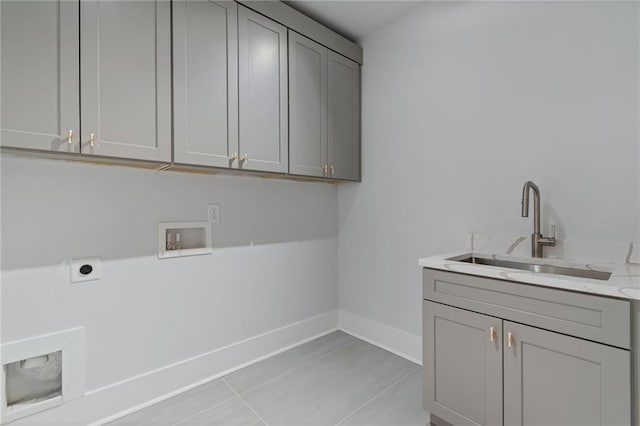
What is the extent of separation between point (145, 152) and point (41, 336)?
1027 millimetres

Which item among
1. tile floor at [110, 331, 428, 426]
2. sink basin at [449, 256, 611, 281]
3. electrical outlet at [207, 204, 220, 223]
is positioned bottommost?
tile floor at [110, 331, 428, 426]

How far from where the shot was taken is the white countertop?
110 centimetres

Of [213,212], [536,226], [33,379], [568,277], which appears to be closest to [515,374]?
[568,277]

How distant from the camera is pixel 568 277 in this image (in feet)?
4.00

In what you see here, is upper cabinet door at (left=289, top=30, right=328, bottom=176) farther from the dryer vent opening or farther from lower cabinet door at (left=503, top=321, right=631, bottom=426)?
the dryer vent opening

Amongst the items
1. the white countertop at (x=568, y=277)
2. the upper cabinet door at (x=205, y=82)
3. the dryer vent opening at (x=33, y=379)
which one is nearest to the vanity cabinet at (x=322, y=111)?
the upper cabinet door at (x=205, y=82)

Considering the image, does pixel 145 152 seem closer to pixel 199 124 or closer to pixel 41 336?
pixel 199 124

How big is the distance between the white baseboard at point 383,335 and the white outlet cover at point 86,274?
1.97 meters

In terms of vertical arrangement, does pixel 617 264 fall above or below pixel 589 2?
below

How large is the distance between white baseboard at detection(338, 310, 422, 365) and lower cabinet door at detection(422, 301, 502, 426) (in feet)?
2.37

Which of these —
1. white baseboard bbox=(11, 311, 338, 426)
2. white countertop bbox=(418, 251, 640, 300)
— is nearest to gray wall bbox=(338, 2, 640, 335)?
white countertop bbox=(418, 251, 640, 300)

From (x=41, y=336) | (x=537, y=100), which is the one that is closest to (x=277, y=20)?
(x=537, y=100)

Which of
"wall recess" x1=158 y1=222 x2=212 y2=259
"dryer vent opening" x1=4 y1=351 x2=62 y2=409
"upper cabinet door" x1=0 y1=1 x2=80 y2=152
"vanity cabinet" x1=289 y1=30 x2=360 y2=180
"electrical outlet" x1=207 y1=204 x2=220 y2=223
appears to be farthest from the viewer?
"vanity cabinet" x1=289 y1=30 x2=360 y2=180

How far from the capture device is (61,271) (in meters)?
1.58
